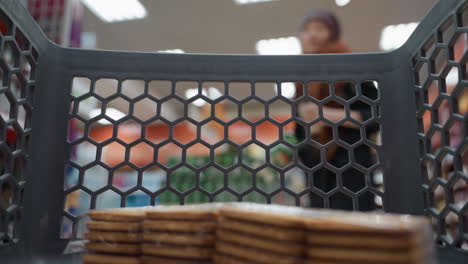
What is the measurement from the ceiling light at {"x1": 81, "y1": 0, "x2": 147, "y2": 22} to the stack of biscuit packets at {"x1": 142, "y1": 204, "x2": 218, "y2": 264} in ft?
14.9

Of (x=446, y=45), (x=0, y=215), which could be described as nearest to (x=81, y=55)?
(x=0, y=215)

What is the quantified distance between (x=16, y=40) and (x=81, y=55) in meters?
0.10

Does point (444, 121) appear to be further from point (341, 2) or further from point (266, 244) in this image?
point (341, 2)

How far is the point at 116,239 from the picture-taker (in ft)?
1.20

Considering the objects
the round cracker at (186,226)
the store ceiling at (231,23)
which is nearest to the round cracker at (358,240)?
the round cracker at (186,226)

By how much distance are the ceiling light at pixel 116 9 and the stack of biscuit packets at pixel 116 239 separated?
4.51 metres

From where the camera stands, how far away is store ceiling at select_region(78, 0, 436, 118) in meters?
4.53

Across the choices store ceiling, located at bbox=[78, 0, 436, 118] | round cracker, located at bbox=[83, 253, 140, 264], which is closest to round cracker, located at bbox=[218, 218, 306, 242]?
round cracker, located at bbox=[83, 253, 140, 264]

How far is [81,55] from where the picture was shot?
599 millimetres

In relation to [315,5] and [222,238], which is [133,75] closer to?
[222,238]

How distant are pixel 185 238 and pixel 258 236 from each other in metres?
0.08

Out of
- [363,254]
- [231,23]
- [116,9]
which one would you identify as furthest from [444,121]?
[116,9]

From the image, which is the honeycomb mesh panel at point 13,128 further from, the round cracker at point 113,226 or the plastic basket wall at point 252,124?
the round cracker at point 113,226

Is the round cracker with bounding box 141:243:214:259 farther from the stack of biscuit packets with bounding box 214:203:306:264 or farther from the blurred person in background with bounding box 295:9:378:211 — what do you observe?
the blurred person in background with bounding box 295:9:378:211
